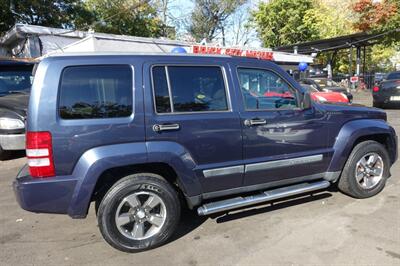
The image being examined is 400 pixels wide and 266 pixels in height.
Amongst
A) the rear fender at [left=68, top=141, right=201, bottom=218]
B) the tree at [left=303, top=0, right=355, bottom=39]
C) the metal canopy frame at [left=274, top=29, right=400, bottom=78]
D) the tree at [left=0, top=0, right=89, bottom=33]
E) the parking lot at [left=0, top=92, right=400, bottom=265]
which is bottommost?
the parking lot at [left=0, top=92, right=400, bottom=265]

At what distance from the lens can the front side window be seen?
3.80 meters

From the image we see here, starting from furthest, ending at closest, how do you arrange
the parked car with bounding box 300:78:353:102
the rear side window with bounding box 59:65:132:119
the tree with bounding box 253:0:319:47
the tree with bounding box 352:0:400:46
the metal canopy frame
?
1. the tree with bounding box 253:0:319:47
2. the metal canopy frame
3. the tree with bounding box 352:0:400:46
4. the parked car with bounding box 300:78:353:102
5. the rear side window with bounding box 59:65:132:119

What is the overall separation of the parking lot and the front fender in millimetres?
551

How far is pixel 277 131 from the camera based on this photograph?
3.83 metres

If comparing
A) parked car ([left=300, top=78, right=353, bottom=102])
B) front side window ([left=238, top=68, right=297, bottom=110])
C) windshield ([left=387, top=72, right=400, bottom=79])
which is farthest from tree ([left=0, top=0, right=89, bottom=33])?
front side window ([left=238, top=68, right=297, bottom=110])

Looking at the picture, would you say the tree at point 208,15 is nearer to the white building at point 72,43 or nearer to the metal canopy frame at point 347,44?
the metal canopy frame at point 347,44

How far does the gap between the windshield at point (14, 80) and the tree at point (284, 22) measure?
2738cm

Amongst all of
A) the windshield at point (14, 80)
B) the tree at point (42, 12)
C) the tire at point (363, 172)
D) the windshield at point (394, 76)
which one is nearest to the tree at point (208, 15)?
the tree at point (42, 12)

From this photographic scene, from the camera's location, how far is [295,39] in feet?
106

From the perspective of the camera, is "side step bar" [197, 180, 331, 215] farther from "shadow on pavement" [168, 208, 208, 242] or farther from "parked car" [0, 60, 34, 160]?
"parked car" [0, 60, 34, 160]

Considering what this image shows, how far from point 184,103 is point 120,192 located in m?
1.08

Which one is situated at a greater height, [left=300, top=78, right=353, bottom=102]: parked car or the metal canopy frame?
the metal canopy frame

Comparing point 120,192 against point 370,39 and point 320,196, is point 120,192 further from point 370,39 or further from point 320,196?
point 370,39

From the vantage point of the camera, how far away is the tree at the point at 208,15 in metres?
36.2
